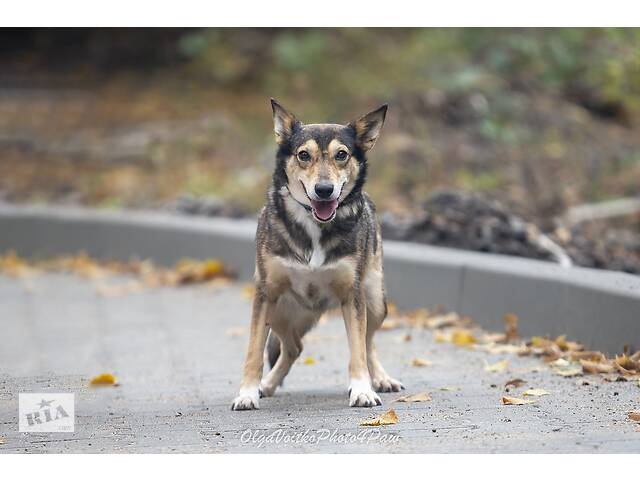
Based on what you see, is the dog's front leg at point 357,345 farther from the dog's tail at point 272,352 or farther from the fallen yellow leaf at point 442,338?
the fallen yellow leaf at point 442,338

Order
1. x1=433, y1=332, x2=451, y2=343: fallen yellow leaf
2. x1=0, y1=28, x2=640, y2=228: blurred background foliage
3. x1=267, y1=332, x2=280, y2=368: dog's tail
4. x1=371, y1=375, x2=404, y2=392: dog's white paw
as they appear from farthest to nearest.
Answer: x1=0, y1=28, x2=640, y2=228: blurred background foliage < x1=433, y1=332, x2=451, y2=343: fallen yellow leaf < x1=267, y1=332, x2=280, y2=368: dog's tail < x1=371, y1=375, x2=404, y2=392: dog's white paw

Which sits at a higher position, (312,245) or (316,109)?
(316,109)

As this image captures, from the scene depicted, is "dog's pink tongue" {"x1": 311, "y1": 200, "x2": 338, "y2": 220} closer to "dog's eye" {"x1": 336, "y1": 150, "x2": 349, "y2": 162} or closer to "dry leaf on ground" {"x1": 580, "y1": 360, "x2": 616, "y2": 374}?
"dog's eye" {"x1": 336, "y1": 150, "x2": 349, "y2": 162}

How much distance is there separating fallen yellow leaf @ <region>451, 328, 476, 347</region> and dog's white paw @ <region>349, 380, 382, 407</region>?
2141mm

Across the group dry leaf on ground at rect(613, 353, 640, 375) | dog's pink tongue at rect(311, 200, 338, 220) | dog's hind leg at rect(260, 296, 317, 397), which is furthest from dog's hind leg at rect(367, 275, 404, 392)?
dry leaf on ground at rect(613, 353, 640, 375)

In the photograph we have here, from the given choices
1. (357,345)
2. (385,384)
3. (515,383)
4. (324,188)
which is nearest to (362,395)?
(357,345)

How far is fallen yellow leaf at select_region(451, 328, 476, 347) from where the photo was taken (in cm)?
841

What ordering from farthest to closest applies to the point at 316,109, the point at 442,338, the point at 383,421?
the point at 316,109 < the point at 442,338 < the point at 383,421

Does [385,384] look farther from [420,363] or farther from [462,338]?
[462,338]

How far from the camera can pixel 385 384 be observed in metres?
6.84

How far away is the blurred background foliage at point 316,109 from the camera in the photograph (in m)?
14.4

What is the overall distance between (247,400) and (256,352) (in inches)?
12.1

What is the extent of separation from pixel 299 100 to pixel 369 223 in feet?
32.3

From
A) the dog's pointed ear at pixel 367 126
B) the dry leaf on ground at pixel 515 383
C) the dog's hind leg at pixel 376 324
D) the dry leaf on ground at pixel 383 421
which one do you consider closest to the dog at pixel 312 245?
Result: the dog's pointed ear at pixel 367 126
